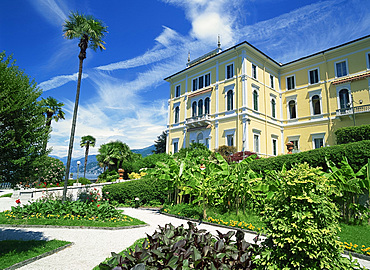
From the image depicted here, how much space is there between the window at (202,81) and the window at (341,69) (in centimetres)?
1337

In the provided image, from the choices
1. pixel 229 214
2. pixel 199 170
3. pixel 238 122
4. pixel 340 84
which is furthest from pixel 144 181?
pixel 340 84

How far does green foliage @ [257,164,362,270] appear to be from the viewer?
9.46 feet

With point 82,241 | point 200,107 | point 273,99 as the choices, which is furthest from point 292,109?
point 82,241

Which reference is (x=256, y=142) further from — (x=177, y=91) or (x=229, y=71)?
(x=177, y=91)

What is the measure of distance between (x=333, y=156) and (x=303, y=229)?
313 inches

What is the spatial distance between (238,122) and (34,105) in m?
20.3

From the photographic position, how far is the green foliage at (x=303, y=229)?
288 centimetres

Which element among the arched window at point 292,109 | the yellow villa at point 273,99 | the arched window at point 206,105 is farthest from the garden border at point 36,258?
the arched window at point 292,109

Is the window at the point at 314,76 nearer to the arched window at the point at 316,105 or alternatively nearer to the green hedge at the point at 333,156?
the arched window at the point at 316,105

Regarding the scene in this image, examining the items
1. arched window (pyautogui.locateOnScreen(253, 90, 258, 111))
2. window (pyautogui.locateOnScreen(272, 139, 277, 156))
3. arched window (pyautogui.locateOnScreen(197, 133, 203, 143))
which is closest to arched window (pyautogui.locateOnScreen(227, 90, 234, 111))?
arched window (pyautogui.locateOnScreen(253, 90, 258, 111))

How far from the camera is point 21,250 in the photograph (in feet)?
15.9

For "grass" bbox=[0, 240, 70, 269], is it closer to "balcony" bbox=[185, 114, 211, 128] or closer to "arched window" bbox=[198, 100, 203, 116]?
"balcony" bbox=[185, 114, 211, 128]

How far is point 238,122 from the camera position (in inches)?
909

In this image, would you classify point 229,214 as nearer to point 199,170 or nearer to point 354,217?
point 199,170
